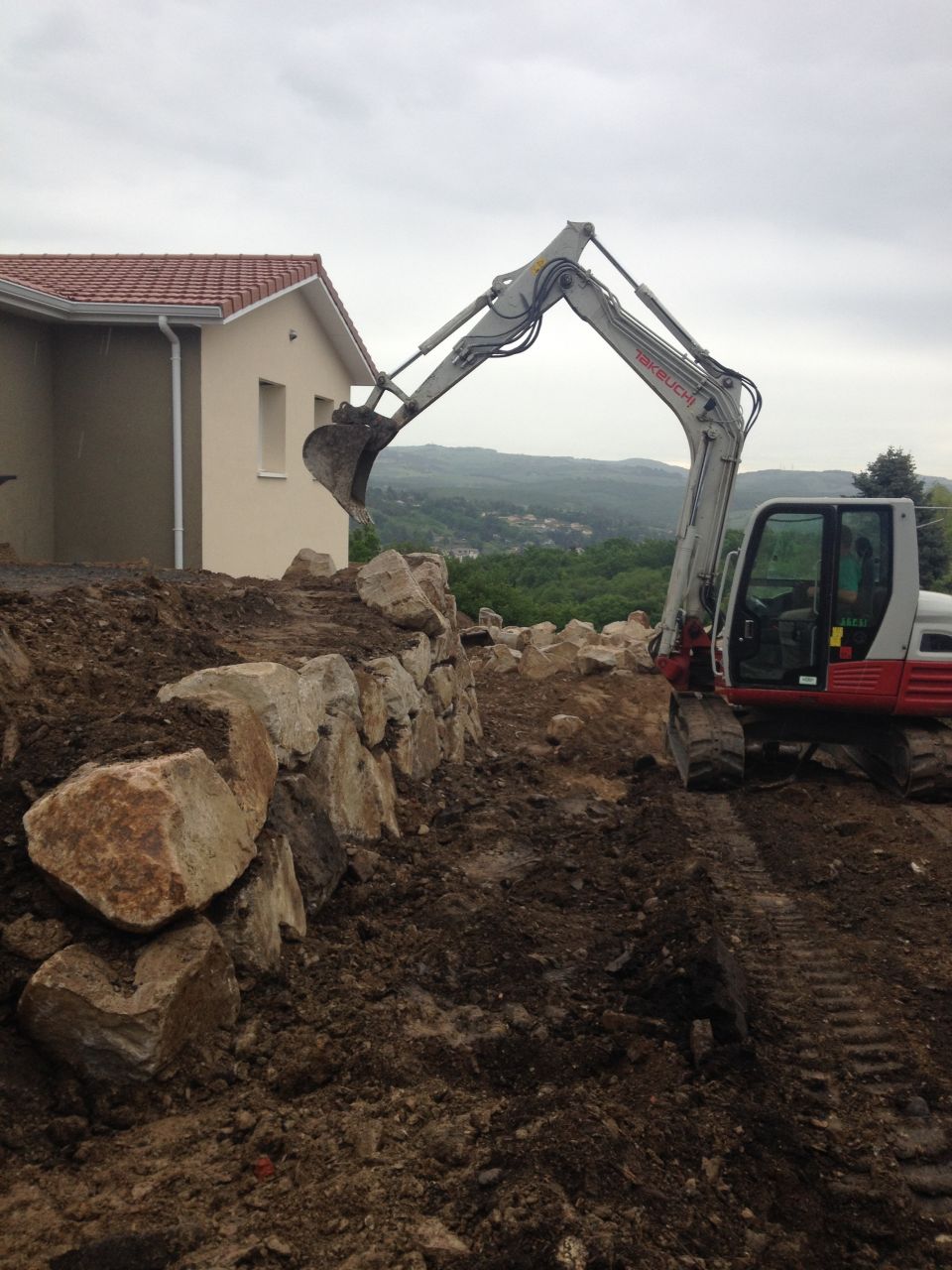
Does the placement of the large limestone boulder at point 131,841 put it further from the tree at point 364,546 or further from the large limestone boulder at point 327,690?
the tree at point 364,546

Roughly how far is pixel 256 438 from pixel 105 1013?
11320mm

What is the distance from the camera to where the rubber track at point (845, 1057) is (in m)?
3.26

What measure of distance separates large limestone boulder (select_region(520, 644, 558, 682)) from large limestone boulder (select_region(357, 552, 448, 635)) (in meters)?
5.06

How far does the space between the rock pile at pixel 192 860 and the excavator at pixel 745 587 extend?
399 cm

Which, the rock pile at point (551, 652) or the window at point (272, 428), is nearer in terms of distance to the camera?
the rock pile at point (551, 652)

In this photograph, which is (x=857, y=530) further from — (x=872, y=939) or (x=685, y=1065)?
(x=685, y=1065)

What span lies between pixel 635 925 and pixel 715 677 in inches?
164

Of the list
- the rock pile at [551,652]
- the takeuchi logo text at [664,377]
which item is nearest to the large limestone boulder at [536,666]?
the rock pile at [551,652]

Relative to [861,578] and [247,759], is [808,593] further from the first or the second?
[247,759]

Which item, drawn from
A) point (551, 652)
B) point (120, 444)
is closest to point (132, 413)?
point (120, 444)

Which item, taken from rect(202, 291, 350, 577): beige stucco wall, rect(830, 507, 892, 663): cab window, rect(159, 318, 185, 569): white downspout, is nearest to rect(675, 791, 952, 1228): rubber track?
rect(830, 507, 892, 663): cab window

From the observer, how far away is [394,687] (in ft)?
23.9

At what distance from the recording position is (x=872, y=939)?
5344 mm

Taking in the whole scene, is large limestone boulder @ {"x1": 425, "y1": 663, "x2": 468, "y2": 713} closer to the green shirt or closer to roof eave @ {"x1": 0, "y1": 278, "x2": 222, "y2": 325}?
the green shirt
